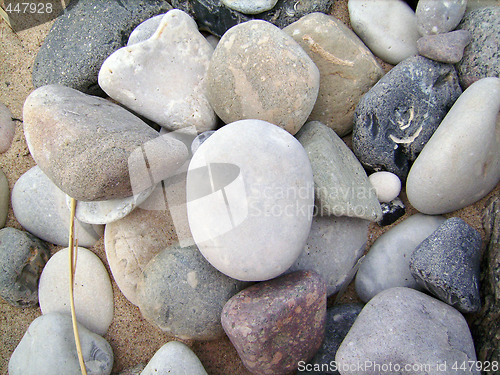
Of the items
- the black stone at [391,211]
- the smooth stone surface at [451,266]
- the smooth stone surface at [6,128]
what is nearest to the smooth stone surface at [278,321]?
the smooth stone surface at [451,266]

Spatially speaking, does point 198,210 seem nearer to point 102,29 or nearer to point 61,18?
point 102,29

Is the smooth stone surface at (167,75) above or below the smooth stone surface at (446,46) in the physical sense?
below

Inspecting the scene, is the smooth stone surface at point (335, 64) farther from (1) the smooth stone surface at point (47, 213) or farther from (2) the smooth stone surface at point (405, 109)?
(1) the smooth stone surface at point (47, 213)

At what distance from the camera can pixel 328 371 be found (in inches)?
67.6

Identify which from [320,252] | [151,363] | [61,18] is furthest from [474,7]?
[151,363]

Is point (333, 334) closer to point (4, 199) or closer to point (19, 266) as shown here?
point (19, 266)

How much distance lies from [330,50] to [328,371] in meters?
1.63

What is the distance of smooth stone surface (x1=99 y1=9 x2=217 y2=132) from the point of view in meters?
1.88

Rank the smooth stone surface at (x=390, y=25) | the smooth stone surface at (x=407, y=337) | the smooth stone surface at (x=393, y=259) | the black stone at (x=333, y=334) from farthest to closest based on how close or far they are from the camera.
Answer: the smooth stone surface at (x=390, y=25), the smooth stone surface at (x=393, y=259), the black stone at (x=333, y=334), the smooth stone surface at (x=407, y=337)

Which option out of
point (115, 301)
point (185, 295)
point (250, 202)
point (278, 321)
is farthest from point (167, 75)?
point (278, 321)

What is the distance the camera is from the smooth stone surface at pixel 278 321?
1.57 m

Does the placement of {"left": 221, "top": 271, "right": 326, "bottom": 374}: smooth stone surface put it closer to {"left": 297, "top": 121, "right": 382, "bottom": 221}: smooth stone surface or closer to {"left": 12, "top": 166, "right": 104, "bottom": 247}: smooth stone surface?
{"left": 297, "top": 121, "right": 382, "bottom": 221}: smooth stone surface

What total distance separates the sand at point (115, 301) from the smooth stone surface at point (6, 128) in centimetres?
3

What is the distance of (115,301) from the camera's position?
2.00 meters
